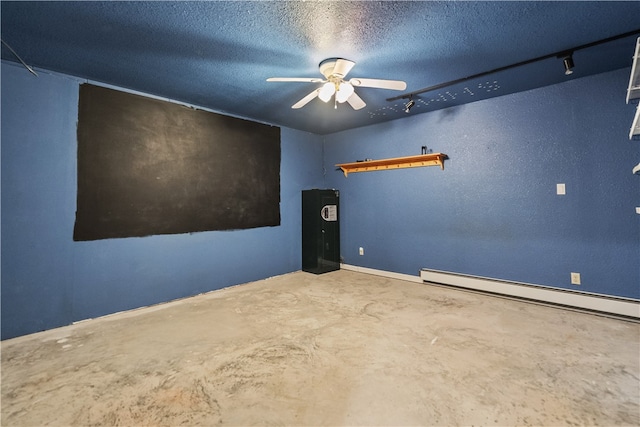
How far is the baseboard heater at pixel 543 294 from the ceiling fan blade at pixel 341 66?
304cm

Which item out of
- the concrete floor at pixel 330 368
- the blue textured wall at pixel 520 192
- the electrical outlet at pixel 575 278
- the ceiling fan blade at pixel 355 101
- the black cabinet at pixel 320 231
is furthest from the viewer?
the black cabinet at pixel 320 231

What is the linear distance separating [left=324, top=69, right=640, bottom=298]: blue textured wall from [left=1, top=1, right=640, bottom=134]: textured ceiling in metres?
0.32

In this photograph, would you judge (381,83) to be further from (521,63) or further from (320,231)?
(320,231)

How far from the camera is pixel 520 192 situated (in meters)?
3.34

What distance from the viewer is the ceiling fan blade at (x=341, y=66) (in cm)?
A: 232

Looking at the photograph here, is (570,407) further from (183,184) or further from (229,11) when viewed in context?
(183,184)

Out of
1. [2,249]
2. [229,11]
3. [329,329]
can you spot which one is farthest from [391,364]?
[2,249]

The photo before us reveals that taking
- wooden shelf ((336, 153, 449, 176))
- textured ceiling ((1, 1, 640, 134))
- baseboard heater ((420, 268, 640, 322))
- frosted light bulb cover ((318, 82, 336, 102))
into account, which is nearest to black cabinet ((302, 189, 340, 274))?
wooden shelf ((336, 153, 449, 176))

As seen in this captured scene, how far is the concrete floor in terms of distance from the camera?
1.51 m

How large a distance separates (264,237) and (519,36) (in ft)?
12.7

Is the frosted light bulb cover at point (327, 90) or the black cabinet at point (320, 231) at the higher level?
the frosted light bulb cover at point (327, 90)

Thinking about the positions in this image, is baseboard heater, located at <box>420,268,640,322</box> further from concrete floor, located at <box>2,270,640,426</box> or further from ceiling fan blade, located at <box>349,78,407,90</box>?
ceiling fan blade, located at <box>349,78,407,90</box>

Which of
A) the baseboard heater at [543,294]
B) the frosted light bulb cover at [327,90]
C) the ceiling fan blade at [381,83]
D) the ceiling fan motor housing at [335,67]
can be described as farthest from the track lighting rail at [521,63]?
the baseboard heater at [543,294]

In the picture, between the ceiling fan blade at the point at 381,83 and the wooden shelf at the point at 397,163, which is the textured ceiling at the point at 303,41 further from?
the wooden shelf at the point at 397,163
